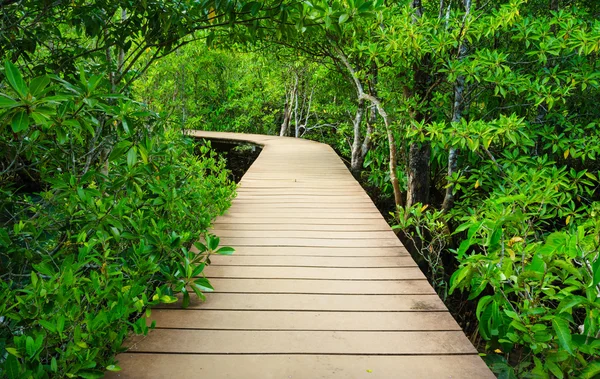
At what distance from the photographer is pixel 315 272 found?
2.65 m

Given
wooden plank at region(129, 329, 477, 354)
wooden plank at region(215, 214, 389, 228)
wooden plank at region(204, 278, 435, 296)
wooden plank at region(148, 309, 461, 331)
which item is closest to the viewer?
wooden plank at region(129, 329, 477, 354)

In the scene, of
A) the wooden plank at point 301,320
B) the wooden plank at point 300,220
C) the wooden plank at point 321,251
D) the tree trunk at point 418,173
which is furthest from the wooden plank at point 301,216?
the wooden plank at point 301,320

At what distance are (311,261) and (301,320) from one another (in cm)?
80

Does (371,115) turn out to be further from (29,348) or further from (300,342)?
(29,348)

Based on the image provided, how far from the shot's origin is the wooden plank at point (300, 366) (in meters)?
1.64

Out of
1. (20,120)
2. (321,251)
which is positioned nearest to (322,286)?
(321,251)

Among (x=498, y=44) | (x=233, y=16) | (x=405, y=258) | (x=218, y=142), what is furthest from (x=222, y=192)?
(x=218, y=142)

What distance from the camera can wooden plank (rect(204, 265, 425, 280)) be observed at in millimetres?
2578

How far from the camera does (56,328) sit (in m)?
1.35

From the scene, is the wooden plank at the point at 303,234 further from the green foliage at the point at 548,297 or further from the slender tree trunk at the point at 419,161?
the slender tree trunk at the point at 419,161

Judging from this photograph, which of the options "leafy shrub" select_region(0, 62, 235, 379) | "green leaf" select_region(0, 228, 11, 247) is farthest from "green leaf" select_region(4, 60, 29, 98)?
"green leaf" select_region(0, 228, 11, 247)

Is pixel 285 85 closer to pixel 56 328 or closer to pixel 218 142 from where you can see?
pixel 218 142

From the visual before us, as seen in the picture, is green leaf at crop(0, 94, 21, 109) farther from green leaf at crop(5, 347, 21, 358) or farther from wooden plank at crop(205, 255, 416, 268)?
wooden plank at crop(205, 255, 416, 268)

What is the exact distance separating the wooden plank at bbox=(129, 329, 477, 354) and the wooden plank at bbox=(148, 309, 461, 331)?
0.15 feet
